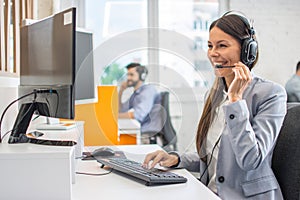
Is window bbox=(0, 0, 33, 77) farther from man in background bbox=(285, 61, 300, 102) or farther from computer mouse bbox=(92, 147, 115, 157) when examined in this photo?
man in background bbox=(285, 61, 300, 102)

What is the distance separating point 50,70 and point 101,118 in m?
0.91

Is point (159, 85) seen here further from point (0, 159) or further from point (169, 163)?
point (0, 159)

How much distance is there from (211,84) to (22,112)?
0.69 m

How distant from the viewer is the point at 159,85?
3.98 metres

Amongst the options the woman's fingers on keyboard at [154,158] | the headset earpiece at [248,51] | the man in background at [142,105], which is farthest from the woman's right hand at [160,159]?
the man in background at [142,105]

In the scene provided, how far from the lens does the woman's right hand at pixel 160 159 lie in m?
1.23

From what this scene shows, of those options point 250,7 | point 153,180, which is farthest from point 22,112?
point 250,7

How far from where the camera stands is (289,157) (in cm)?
120

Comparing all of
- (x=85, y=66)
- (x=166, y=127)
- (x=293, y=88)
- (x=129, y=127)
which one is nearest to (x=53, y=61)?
(x=85, y=66)

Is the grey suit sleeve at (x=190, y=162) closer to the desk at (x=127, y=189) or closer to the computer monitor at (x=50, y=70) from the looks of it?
the desk at (x=127, y=189)

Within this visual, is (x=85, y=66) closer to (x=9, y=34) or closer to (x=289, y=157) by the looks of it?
(x=9, y=34)

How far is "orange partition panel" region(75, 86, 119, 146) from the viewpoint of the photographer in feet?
6.01

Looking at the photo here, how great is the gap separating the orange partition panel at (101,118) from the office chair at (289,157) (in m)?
0.88

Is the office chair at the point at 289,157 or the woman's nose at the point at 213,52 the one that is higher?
the woman's nose at the point at 213,52
